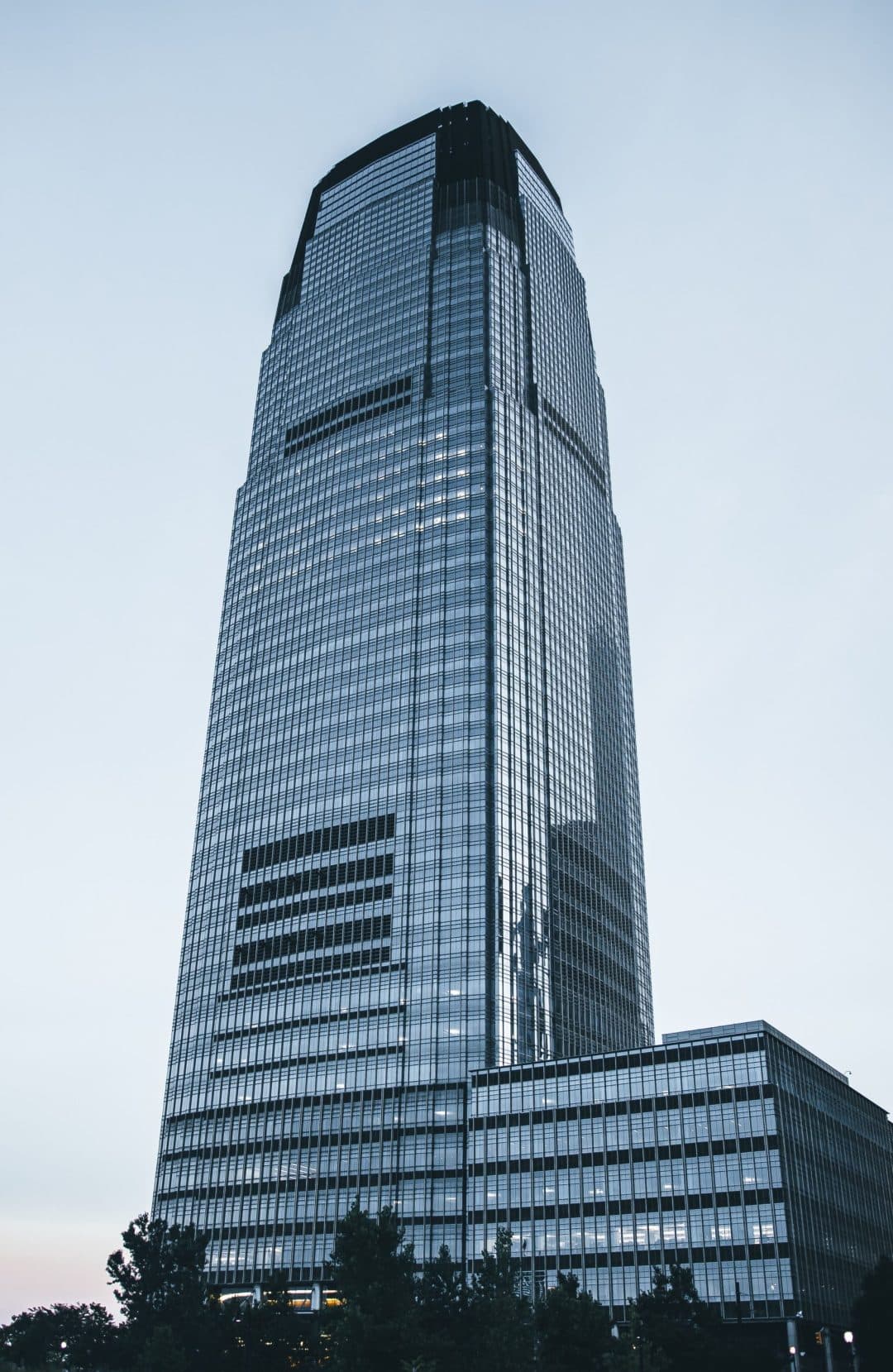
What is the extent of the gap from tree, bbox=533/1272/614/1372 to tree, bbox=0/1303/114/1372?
42207mm

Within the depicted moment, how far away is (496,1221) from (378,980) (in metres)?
34.3

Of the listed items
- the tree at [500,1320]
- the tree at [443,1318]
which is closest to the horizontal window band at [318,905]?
the tree at [443,1318]

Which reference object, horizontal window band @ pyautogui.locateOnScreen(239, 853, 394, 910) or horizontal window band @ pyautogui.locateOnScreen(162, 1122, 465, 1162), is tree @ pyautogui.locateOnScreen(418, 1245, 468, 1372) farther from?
horizontal window band @ pyautogui.locateOnScreen(239, 853, 394, 910)

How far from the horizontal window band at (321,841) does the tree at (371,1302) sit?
83013mm

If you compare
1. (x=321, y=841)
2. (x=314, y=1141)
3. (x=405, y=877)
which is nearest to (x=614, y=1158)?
(x=314, y=1141)

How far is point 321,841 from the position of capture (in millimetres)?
178625

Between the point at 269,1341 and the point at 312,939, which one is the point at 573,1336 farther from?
the point at 312,939

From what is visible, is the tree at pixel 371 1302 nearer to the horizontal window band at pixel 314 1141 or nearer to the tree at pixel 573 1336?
the tree at pixel 573 1336

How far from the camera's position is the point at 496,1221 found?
139875 mm

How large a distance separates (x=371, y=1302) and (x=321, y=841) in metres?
101

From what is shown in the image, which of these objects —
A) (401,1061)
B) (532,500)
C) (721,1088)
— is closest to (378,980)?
(401,1061)

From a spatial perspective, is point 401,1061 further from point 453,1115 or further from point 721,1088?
point 721,1088

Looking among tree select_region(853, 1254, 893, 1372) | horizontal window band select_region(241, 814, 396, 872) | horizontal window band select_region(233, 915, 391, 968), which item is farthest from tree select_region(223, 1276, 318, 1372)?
horizontal window band select_region(241, 814, 396, 872)

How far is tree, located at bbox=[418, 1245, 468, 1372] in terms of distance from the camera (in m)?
80.4
